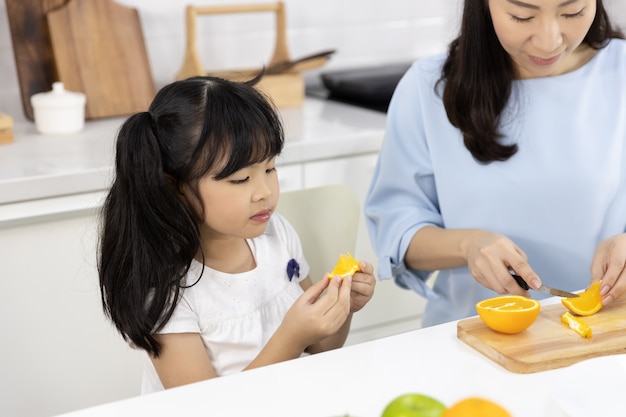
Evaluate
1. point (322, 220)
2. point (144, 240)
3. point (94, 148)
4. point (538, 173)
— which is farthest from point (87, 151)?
point (538, 173)

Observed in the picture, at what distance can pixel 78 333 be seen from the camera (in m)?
1.86

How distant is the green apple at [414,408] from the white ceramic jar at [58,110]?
1.45m

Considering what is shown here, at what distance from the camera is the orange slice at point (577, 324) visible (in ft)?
3.62

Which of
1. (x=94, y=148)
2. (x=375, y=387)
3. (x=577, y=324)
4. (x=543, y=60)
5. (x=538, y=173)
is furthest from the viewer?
(x=94, y=148)

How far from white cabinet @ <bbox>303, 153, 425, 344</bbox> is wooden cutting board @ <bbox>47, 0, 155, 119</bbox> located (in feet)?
1.84

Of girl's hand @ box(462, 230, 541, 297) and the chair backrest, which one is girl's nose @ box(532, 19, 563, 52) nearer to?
girl's hand @ box(462, 230, 541, 297)

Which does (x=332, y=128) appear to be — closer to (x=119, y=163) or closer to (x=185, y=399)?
(x=119, y=163)

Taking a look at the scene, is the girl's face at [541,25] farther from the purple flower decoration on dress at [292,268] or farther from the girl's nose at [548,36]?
the purple flower decoration on dress at [292,268]

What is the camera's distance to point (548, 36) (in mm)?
1293

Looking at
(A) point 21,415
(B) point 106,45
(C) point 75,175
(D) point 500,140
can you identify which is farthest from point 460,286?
(B) point 106,45

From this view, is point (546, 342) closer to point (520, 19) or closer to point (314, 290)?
point (314, 290)

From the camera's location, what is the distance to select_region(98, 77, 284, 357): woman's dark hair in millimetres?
1235

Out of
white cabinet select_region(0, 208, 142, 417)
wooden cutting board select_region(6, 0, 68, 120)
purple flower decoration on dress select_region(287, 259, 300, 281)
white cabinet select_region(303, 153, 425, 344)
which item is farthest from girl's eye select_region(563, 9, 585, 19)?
wooden cutting board select_region(6, 0, 68, 120)

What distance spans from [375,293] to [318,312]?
994mm
